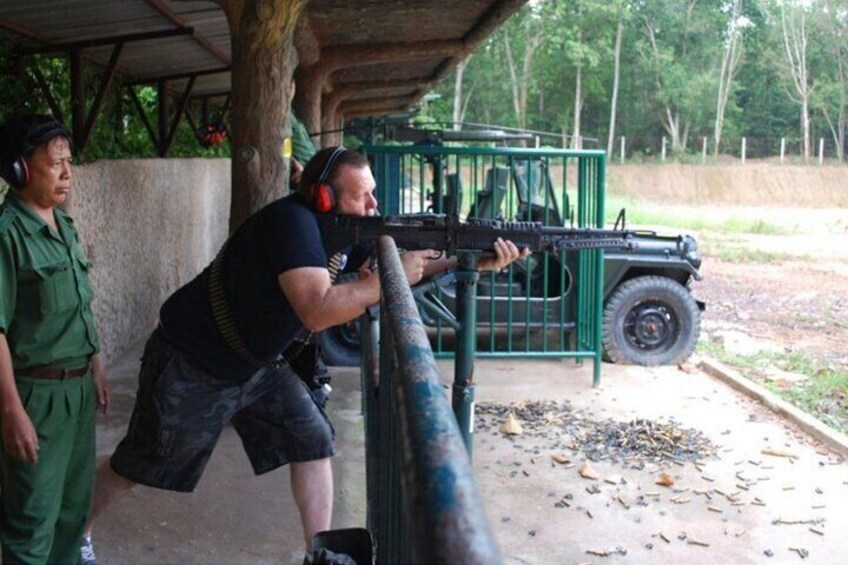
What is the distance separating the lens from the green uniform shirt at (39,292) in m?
3.02

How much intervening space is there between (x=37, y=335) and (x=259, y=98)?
264cm

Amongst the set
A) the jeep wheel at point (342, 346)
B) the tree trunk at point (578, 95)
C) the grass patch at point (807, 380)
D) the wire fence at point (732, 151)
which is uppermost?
the tree trunk at point (578, 95)

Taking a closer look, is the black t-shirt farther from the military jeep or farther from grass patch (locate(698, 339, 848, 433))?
grass patch (locate(698, 339, 848, 433))

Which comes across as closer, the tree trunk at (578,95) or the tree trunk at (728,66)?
the tree trunk at (728,66)

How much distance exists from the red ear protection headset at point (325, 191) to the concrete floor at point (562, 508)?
163 centimetres

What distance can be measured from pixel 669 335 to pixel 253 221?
611 centimetres

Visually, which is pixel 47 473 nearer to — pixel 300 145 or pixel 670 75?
pixel 300 145

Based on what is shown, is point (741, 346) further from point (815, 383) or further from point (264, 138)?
point (264, 138)

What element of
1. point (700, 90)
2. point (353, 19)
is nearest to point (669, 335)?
point (353, 19)

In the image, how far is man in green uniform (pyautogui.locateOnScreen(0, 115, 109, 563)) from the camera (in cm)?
302

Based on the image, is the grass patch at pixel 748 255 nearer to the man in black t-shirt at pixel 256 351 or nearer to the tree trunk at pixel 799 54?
the man in black t-shirt at pixel 256 351

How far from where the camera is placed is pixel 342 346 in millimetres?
7992

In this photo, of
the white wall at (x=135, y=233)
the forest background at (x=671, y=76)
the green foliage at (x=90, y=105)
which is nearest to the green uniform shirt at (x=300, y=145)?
the white wall at (x=135, y=233)

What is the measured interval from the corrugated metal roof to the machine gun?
299 centimetres
